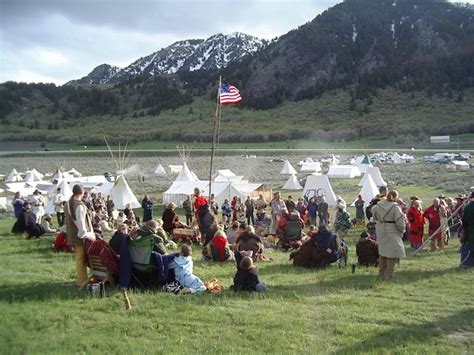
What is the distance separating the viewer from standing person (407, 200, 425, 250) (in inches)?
524

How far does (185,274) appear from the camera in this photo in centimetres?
849

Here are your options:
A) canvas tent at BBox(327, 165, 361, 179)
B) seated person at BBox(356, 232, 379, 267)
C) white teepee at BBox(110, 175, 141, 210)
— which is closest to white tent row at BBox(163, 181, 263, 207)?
white teepee at BBox(110, 175, 141, 210)

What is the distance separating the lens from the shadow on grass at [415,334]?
6.00 m

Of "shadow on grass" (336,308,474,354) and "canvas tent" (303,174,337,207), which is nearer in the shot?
"shadow on grass" (336,308,474,354)

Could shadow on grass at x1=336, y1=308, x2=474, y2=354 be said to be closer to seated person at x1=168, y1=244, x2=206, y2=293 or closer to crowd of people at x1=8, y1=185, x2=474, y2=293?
crowd of people at x1=8, y1=185, x2=474, y2=293

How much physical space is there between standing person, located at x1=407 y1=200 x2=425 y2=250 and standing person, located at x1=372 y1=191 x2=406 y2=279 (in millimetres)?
4031

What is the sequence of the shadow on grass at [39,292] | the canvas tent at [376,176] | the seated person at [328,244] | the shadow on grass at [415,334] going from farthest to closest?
1. the canvas tent at [376,176]
2. the seated person at [328,244]
3. the shadow on grass at [39,292]
4. the shadow on grass at [415,334]

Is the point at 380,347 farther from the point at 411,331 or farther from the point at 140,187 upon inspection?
the point at 140,187

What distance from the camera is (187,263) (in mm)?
8617

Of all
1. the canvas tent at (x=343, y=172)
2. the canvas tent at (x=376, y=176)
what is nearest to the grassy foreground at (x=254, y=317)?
the canvas tent at (x=376, y=176)

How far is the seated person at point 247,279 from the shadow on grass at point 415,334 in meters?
2.46

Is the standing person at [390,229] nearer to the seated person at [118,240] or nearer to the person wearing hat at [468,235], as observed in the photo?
the person wearing hat at [468,235]

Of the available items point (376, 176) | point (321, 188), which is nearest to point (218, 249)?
point (321, 188)

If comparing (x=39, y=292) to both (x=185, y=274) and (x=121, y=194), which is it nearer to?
(x=185, y=274)
